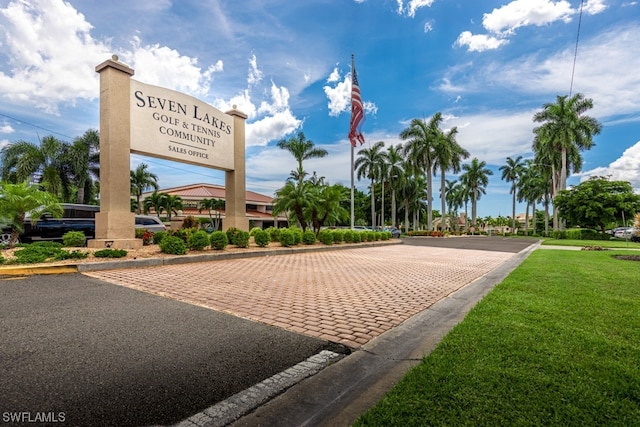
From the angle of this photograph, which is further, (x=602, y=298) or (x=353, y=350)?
(x=602, y=298)

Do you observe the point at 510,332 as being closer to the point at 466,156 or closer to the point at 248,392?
the point at 248,392

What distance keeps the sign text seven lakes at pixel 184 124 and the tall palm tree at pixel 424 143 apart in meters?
29.5

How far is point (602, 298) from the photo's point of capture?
5.21 m

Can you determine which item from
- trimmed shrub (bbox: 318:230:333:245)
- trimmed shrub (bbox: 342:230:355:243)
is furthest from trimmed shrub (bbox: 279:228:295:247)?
trimmed shrub (bbox: 342:230:355:243)

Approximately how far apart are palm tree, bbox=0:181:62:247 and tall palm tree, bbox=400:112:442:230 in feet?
121

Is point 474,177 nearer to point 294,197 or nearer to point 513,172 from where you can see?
point 513,172

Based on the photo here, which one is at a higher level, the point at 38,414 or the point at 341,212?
the point at 341,212

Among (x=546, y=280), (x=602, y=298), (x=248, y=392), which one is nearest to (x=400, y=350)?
(x=248, y=392)

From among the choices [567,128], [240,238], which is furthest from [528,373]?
[567,128]

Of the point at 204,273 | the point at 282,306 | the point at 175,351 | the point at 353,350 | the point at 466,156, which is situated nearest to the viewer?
the point at 175,351

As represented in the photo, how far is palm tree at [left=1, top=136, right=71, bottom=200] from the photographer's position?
24000 millimetres

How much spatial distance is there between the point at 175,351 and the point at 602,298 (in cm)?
611

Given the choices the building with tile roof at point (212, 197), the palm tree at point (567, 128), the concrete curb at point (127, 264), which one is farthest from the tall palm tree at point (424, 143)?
the concrete curb at point (127, 264)

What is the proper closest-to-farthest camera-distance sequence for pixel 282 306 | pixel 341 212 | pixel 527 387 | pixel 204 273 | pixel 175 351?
pixel 527 387, pixel 175 351, pixel 282 306, pixel 204 273, pixel 341 212
